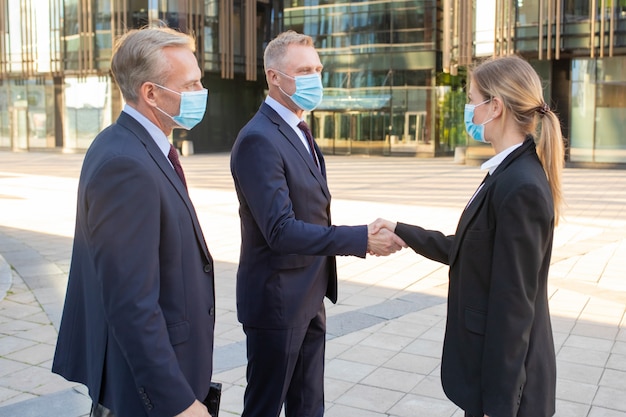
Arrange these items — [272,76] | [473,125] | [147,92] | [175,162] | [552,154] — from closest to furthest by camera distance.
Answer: [147,92], [175,162], [552,154], [473,125], [272,76]

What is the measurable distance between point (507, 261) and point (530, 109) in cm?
60

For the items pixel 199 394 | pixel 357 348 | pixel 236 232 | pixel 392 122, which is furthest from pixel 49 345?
pixel 392 122

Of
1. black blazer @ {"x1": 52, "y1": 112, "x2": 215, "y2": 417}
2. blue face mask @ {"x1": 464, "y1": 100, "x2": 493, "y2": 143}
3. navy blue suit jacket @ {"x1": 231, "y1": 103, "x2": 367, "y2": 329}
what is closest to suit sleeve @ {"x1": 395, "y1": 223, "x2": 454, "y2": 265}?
navy blue suit jacket @ {"x1": 231, "y1": 103, "x2": 367, "y2": 329}

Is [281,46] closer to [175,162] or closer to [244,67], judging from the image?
[175,162]

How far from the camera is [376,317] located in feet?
21.0

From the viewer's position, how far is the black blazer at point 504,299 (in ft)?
7.78

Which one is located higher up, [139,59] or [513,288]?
[139,59]

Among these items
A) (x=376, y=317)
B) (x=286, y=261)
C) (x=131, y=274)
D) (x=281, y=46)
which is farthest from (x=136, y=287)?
(x=376, y=317)

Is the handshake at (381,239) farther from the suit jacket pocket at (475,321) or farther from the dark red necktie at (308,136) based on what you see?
the suit jacket pocket at (475,321)

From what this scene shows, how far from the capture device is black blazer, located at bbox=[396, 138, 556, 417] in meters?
2.37

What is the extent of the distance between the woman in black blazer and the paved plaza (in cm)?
95

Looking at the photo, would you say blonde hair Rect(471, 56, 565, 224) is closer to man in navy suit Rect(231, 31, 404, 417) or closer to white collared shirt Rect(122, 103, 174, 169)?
man in navy suit Rect(231, 31, 404, 417)

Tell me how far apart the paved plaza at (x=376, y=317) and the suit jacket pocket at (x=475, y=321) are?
1129mm

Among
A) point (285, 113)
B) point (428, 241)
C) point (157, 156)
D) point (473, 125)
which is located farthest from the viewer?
point (285, 113)
